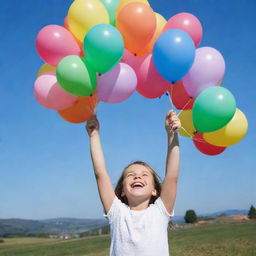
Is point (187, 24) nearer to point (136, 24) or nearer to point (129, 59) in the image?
point (136, 24)

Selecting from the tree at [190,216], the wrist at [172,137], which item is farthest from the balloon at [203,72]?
the tree at [190,216]

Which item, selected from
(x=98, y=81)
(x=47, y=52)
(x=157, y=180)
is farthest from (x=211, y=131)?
(x=47, y=52)

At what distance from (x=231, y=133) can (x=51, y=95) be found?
6.69 feet

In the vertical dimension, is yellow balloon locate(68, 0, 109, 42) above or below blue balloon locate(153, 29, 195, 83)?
above

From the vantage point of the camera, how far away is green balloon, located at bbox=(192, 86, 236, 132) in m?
3.67

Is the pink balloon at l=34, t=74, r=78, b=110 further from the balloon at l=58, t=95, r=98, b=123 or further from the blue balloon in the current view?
the blue balloon

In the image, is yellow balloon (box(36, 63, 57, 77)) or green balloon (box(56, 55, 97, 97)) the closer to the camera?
green balloon (box(56, 55, 97, 97))

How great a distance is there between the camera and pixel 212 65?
3.91m

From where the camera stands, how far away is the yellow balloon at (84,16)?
12.5 ft

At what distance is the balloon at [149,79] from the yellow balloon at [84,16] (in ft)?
2.02

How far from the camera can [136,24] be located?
3811 millimetres

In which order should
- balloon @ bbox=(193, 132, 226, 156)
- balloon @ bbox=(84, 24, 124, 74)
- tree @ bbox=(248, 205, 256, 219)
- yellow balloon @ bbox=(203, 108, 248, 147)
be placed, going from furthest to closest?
tree @ bbox=(248, 205, 256, 219)
balloon @ bbox=(193, 132, 226, 156)
yellow balloon @ bbox=(203, 108, 248, 147)
balloon @ bbox=(84, 24, 124, 74)

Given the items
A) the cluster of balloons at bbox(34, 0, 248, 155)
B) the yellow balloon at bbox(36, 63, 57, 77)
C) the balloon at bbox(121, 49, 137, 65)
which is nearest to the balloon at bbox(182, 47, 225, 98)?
the cluster of balloons at bbox(34, 0, 248, 155)

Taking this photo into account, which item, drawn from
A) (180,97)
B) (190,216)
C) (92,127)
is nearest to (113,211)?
(92,127)
